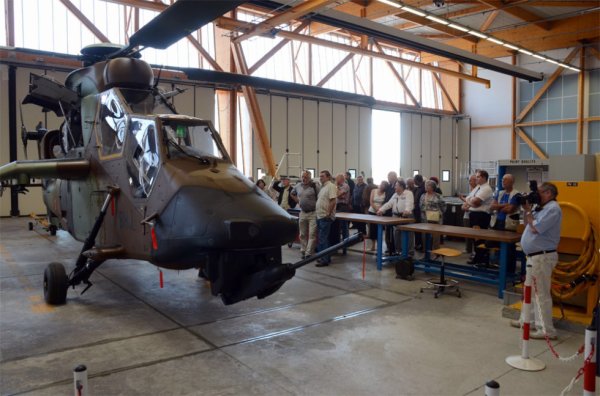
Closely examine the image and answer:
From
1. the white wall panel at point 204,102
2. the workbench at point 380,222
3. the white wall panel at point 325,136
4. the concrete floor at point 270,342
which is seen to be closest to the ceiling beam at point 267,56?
the white wall panel at point 204,102

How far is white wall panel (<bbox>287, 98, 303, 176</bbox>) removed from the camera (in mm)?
19047

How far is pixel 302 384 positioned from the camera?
152 inches

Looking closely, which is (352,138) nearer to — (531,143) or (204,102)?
(204,102)

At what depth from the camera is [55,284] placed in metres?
5.99

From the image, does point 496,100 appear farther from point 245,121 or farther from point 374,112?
point 245,121

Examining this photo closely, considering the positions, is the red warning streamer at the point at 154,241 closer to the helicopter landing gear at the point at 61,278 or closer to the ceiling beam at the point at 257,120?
the helicopter landing gear at the point at 61,278

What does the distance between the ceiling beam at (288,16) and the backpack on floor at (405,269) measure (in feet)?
19.5

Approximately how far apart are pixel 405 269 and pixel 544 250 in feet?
9.60

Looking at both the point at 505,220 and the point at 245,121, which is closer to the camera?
the point at 505,220

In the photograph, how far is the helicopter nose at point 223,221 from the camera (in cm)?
430

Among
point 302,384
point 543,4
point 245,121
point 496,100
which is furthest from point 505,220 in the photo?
point 496,100

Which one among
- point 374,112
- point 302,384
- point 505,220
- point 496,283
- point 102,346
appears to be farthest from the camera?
point 374,112

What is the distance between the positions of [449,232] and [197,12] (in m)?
5.16

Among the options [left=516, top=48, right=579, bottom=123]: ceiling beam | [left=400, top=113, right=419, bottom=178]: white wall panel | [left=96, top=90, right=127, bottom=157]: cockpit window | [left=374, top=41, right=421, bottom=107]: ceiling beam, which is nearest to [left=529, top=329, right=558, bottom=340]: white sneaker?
[left=96, top=90, right=127, bottom=157]: cockpit window
